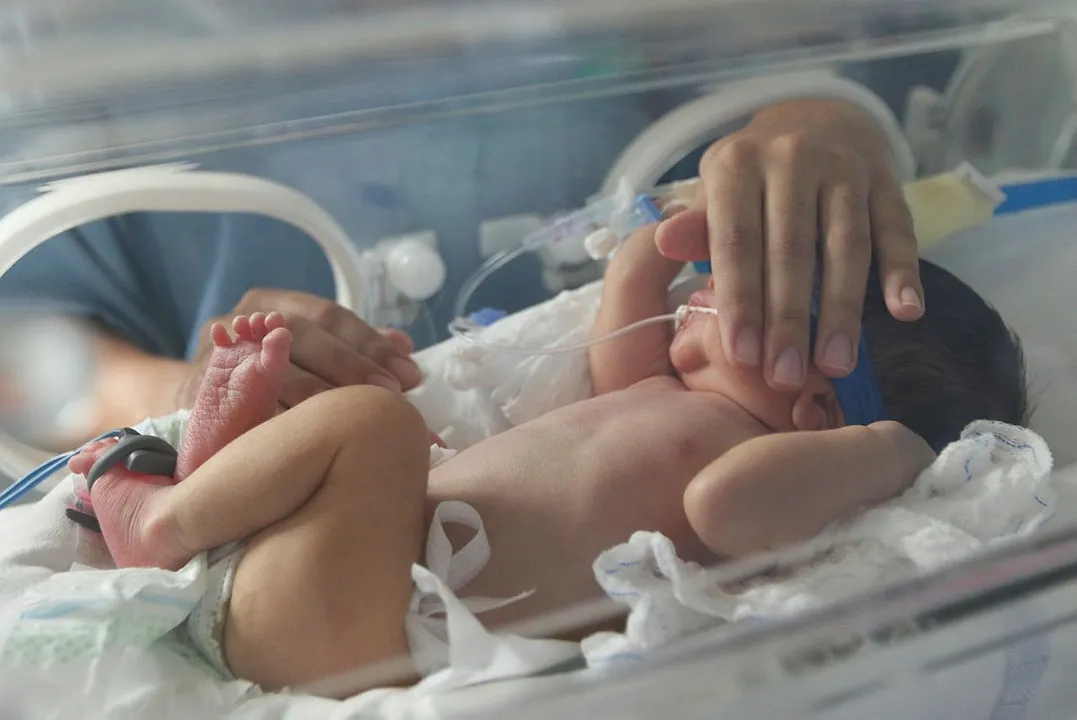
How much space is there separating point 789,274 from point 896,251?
0.12 meters

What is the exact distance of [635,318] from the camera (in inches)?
37.7

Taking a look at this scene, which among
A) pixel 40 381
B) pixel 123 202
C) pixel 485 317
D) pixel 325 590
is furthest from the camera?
pixel 485 317

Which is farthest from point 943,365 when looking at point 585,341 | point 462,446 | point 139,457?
point 139,457

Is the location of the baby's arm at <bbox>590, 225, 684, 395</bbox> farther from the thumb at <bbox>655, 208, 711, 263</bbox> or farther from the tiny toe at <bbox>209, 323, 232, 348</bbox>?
the tiny toe at <bbox>209, 323, 232, 348</bbox>

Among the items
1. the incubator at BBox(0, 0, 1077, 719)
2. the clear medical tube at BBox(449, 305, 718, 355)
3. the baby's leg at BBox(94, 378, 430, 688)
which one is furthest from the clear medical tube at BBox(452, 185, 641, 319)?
the baby's leg at BBox(94, 378, 430, 688)

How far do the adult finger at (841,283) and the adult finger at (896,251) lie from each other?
2 centimetres

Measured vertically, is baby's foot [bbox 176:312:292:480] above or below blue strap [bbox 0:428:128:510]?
above

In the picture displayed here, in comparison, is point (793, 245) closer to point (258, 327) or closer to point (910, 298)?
point (910, 298)

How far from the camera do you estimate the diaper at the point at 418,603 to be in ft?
2.18

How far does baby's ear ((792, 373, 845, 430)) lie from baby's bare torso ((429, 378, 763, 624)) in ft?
0.14

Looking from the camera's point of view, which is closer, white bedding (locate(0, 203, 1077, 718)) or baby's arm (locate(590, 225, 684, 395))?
white bedding (locate(0, 203, 1077, 718))

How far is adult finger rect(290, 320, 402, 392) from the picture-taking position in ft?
2.97

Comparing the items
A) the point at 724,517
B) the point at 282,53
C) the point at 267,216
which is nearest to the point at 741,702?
the point at 724,517

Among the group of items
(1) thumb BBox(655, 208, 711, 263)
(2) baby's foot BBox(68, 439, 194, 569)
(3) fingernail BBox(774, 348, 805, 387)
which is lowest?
(2) baby's foot BBox(68, 439, 194, 569)
